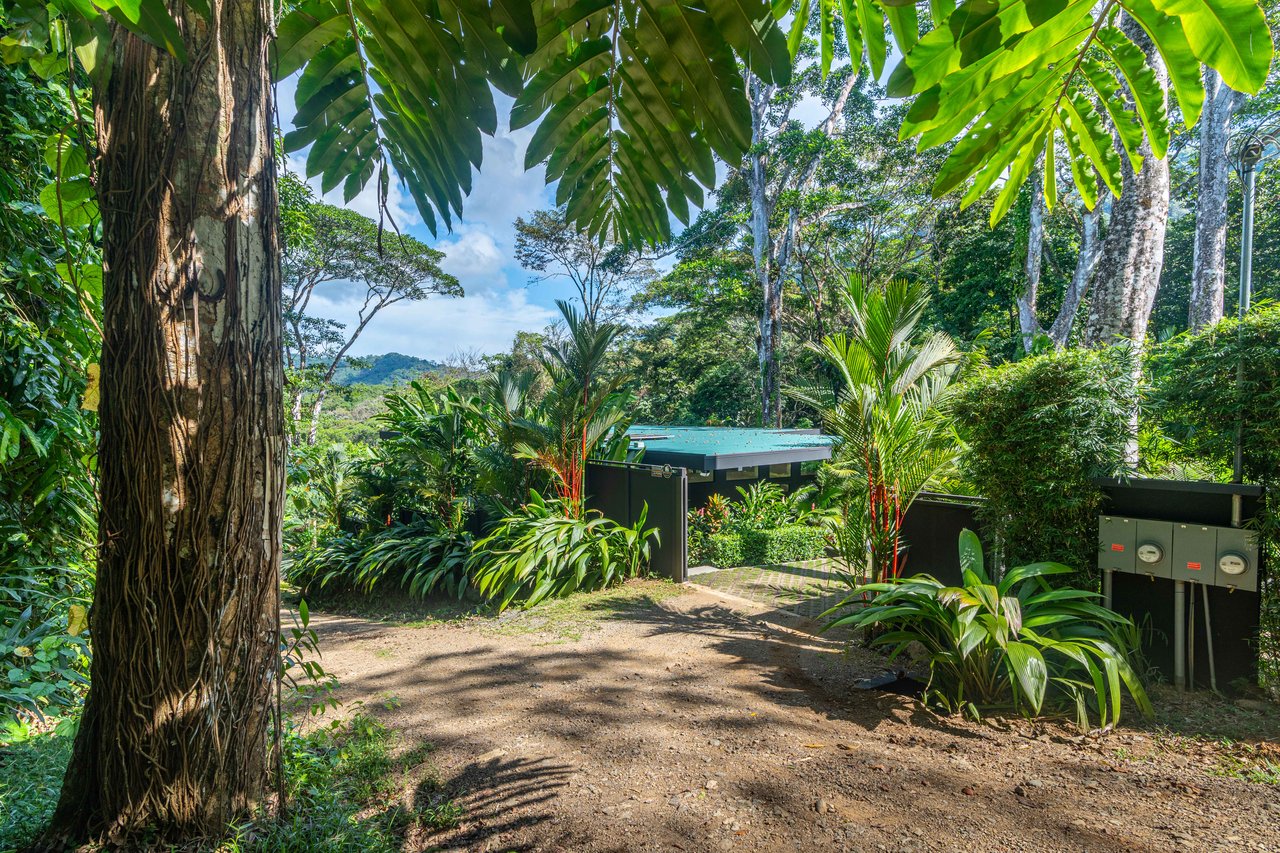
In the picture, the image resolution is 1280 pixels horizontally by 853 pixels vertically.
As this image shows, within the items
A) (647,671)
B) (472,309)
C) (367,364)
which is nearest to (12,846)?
(647,671)

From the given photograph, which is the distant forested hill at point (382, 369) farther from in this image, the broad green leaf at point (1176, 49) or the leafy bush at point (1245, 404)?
the broad green leaf at point (1176, 49)

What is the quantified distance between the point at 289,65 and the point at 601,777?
2649mm

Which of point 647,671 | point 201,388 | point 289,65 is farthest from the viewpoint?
point 647,671

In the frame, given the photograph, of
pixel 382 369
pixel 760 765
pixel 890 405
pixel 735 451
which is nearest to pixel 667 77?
pixel 760 765

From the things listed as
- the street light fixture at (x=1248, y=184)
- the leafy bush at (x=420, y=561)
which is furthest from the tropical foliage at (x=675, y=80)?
the leafy bush at (x=420, y=561)

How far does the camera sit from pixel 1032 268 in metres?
13.0

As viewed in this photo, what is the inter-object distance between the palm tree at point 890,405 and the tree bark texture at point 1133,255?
5.15 ft

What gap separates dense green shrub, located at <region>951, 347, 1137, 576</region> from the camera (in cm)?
335

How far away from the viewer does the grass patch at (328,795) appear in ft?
5.41

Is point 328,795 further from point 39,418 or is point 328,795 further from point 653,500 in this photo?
point 653,500

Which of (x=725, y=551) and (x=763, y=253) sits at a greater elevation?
(x=763, y=253)

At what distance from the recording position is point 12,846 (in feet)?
5.10

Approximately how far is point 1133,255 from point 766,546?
5.12 meters

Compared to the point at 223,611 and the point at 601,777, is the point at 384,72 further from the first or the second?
the point at 601,777
